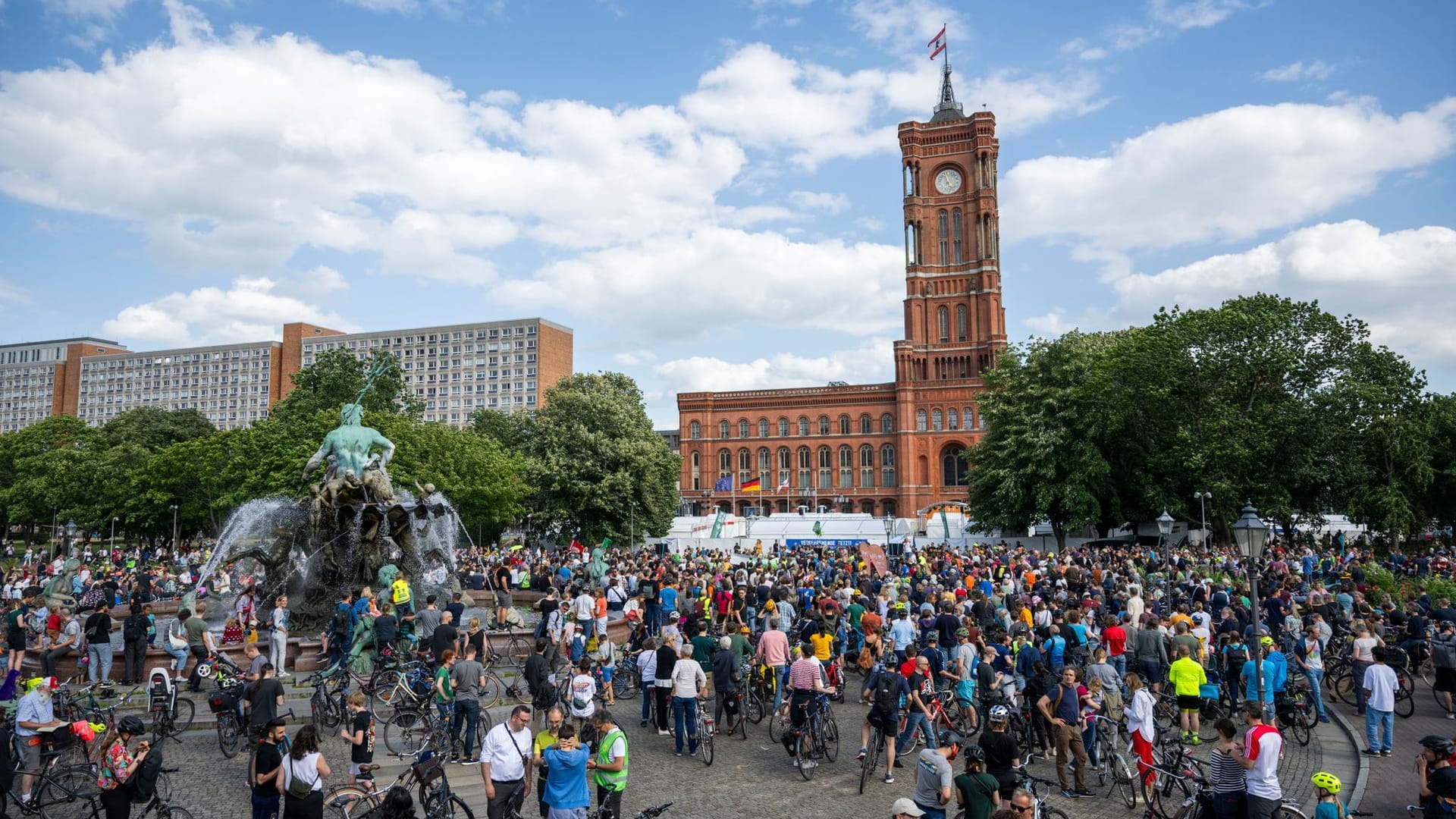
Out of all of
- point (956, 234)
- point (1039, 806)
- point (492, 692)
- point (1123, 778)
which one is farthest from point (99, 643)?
point (956, 234)

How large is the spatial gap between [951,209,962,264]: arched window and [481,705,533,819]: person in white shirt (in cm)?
7723

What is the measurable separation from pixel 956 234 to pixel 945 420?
54.8 ft

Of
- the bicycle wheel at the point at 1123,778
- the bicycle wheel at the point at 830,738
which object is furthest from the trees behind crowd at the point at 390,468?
the bicycle wheel at the point at 1123,778

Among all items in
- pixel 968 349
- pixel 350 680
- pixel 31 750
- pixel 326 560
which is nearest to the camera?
pixel 31 750

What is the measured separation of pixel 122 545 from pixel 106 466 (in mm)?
10522

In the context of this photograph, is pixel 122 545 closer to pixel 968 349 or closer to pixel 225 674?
pixel 225 674

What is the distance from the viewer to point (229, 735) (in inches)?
423

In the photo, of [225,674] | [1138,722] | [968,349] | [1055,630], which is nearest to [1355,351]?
[1055,630]

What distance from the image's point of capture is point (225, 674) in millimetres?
11938

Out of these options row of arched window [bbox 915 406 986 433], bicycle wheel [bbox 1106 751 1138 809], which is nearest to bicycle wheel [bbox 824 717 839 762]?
bicycle wheel [bbox 1106 751 1138 809]

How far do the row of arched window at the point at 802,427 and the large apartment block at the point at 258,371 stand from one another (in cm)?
2776

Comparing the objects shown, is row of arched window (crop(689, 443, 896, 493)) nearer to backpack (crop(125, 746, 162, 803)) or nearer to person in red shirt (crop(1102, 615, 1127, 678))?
person in red shirt (crop(1102, 615, 1127, 678))

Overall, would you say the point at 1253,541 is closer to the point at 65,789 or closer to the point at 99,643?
the point at 65,789

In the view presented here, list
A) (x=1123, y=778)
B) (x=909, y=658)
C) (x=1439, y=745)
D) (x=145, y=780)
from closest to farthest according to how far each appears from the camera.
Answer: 1. (x=1439, y=745)
2. (x=145, y=780)
3. (x=1123, y=778)
4. (x=909, y=658)
